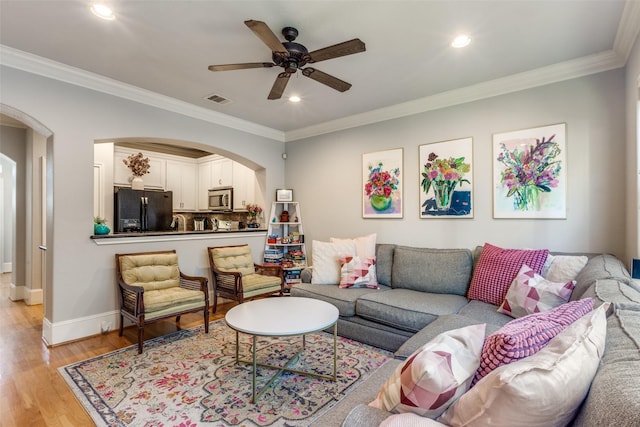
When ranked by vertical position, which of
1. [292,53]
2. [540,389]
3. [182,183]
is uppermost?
[292,53]

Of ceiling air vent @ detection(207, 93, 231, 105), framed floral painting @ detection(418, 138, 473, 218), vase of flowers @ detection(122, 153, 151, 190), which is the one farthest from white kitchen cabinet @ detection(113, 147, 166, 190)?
framed floral painting @ detection(418, 138, 473, 218)

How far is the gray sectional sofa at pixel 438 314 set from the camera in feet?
2.37

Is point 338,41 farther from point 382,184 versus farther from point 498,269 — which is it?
point 498,269

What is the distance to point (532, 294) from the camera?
2309 mm

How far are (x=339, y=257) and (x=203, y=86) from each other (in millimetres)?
2452

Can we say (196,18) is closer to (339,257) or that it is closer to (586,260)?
(339,257)

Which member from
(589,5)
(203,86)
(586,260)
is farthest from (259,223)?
(589,5)

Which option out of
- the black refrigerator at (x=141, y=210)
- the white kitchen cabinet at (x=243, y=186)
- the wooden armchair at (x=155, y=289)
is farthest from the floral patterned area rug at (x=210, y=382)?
the white kitchen cabinet at (x=243, y=186)

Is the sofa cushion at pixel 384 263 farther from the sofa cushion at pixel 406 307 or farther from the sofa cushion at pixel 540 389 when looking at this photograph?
the sofa cushion at pixel 540 389

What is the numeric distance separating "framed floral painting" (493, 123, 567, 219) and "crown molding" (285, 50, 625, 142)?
1.51ft

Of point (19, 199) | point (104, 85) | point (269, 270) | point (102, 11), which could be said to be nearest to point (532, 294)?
point (269, 270)

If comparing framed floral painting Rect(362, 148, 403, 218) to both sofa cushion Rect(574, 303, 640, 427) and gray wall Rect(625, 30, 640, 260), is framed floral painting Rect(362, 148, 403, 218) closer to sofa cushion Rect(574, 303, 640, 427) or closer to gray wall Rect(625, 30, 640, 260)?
gray wall Rect(625, 30, 640, 260)

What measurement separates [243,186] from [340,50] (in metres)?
4.02

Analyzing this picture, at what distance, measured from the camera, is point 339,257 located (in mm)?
3703
